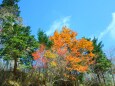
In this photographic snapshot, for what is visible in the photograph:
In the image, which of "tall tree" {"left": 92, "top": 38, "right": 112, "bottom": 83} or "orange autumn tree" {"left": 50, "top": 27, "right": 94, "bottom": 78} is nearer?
"orange autumn tree" {"left": 50, "top": 27, "right": 94, "bottom": 78}

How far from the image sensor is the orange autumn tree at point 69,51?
39.7 meters

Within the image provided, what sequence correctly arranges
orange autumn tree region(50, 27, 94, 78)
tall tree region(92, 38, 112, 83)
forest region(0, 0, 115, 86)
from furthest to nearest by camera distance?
tall tree region(92, 38, 112, 83) → orange autumn tree region(50, 27, 94, 78) → forest region(0, 0, 115, 86)

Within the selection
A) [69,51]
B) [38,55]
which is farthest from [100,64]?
[38,55]

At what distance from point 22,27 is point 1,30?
2969 mm

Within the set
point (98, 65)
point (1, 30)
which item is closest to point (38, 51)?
point (1, 30)

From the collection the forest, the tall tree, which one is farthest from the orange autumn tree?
the tall tree

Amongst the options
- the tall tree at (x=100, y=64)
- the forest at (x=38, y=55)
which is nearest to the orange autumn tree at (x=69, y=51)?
the forest at (x=38, y=55)

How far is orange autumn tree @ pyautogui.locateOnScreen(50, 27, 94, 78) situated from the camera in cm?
3966

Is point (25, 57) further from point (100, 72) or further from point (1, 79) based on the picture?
point (100, 72)

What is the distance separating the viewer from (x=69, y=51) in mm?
41625

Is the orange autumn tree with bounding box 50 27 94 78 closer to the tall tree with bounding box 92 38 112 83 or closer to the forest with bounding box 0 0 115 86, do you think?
the forest with bounding box 0 0 115 86

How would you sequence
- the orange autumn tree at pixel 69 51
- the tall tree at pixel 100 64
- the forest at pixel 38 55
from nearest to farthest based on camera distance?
1. the forest at pixel 38 55
2. the orange autumn tree at pixel 69 51
3. the tall tree at pixel 100 64

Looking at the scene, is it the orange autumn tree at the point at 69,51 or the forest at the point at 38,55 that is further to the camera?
the orange autumn tree at the point at 69,51

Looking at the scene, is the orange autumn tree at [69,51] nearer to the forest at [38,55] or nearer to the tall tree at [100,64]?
the forest at [38,55]
